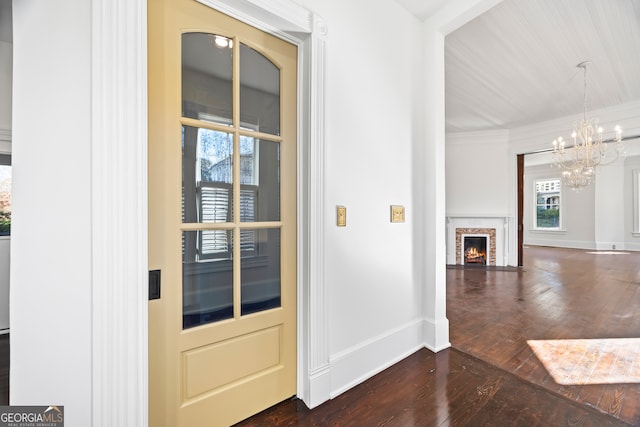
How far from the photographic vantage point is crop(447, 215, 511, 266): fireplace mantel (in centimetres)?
627

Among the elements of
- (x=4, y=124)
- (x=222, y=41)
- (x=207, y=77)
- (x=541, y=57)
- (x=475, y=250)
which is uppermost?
(x=541, y=57)

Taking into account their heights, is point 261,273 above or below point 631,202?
below

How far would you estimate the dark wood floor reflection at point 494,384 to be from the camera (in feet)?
5.25

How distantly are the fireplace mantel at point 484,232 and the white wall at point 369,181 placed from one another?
187 inches

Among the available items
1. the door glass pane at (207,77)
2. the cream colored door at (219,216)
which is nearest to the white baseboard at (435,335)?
the cream colored door at (219,216)

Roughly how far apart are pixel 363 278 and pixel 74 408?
162 centimetres

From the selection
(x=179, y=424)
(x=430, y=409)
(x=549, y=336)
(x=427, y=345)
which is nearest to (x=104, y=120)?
(x=179, y=424)

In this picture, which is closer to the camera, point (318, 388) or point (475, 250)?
point (318, 388)

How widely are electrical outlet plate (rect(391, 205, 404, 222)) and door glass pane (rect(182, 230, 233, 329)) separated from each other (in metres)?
1.30

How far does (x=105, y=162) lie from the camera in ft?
3.56

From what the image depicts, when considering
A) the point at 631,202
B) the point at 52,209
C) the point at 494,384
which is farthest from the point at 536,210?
the point at 52,209

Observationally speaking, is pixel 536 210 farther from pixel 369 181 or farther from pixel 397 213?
pixel 369 181

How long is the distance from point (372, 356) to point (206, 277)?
4.50ft

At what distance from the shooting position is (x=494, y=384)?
1.92 m
